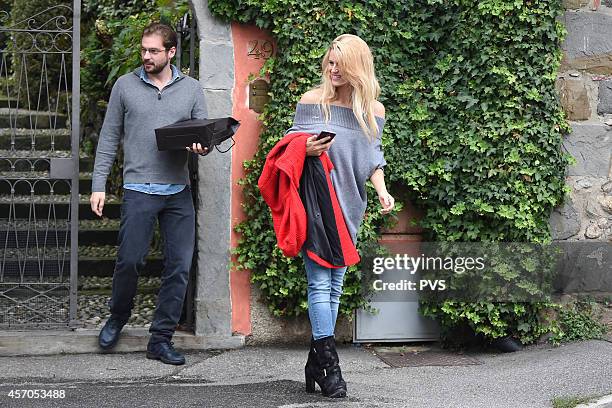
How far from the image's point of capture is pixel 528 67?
227 inches

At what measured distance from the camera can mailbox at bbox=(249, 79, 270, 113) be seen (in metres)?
5.89

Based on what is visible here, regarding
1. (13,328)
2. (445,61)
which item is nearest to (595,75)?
(445,61)

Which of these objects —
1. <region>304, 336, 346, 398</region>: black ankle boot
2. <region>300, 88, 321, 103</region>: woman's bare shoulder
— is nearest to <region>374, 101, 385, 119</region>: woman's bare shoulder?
<region>300, 88, 321, 103</region>: woman's bare shoulder

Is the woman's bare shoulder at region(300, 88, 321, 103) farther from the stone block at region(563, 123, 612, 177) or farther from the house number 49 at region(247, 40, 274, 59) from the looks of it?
the stone block at region(563, 123, 612, 177)

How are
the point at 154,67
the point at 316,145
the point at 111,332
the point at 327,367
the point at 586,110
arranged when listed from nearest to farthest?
the point at 316,145 < the point at 327,367 < the point at 154,67 < the point at 111,332 < the point at 586,110

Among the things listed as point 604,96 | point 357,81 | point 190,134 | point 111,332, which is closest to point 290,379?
point 111,332

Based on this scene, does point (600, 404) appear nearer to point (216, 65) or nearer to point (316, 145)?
point (316, 145)

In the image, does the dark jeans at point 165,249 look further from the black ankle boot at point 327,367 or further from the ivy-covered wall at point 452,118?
the black ankle boot at point 327,367

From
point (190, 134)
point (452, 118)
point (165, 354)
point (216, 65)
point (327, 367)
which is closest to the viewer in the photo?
point (327, 367)

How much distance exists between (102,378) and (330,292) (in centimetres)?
142

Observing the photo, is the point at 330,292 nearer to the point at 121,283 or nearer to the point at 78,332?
the point at 121,283

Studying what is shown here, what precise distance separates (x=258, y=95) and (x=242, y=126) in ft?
0.72

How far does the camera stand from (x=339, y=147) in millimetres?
4656

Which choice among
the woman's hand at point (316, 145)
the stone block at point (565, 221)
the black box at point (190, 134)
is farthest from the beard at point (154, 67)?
the stone block at point (565, 221)
